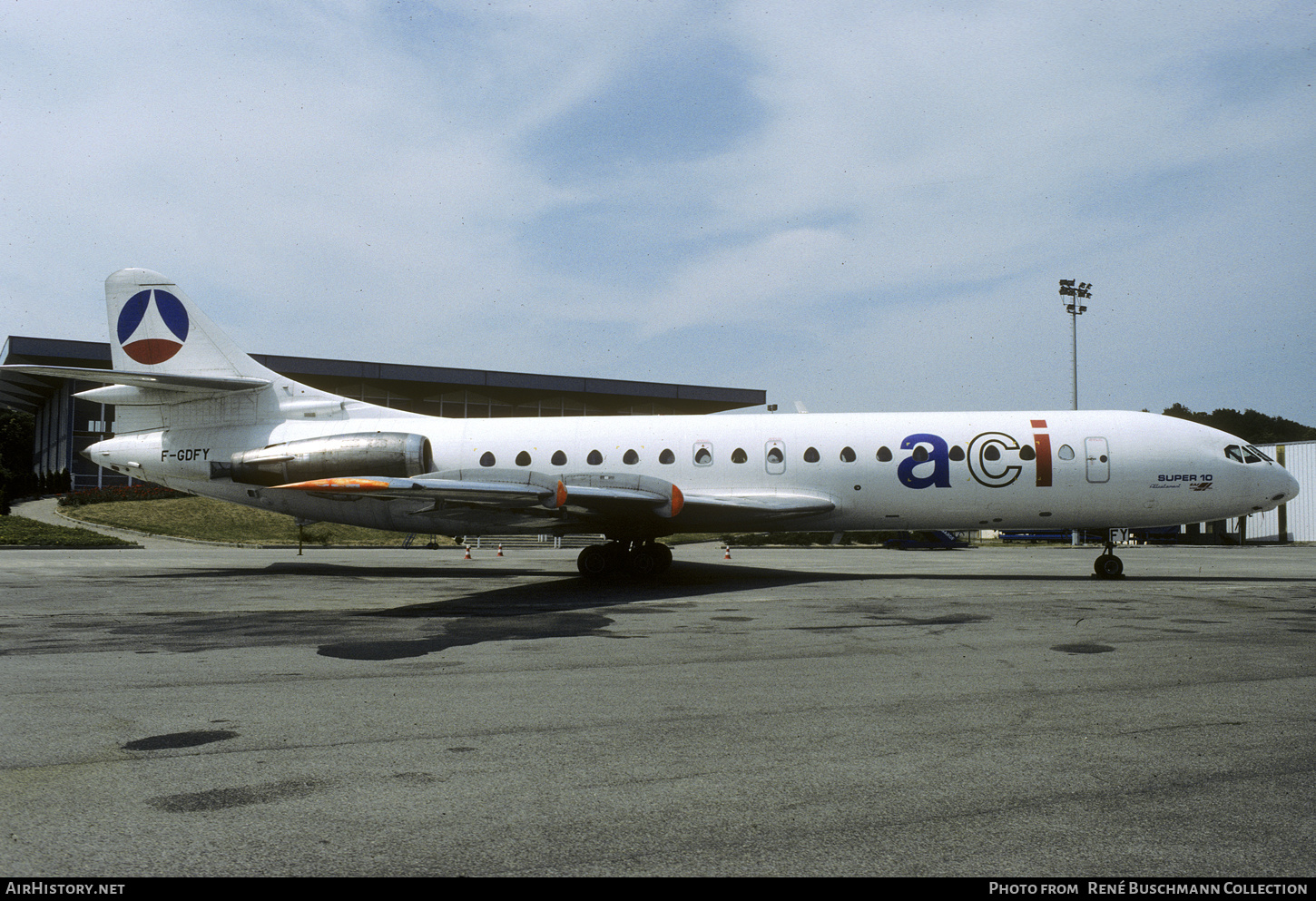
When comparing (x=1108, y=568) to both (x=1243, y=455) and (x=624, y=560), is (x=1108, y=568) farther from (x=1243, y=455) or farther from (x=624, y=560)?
(x=624, y=560)

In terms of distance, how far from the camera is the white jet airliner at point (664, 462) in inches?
664

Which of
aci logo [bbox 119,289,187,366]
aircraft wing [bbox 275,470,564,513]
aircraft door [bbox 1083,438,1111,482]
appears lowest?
aircraft wing [bbox 275,470,564,513]

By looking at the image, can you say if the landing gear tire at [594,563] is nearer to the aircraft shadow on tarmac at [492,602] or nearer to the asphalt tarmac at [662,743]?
the aircraft shadow on tarmac at [492,602]

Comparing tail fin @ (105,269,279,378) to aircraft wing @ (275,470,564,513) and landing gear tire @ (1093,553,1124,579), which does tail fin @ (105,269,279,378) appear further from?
landing gear tire @ (1093,553,1124,579)

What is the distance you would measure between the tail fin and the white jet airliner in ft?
0.12

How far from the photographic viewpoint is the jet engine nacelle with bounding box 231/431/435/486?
1733 centimetres

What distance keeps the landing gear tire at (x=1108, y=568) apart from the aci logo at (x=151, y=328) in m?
20.4

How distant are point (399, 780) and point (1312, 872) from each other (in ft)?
13.3

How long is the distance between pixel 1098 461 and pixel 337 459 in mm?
15429

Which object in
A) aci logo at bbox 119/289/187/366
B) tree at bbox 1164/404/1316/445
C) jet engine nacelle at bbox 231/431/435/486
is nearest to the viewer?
jet engine nacelle at bbox 231/431/435/486

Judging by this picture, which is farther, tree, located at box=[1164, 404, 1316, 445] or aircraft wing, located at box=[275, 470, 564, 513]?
tree, located at box=[1164, 404, 1316, 445]

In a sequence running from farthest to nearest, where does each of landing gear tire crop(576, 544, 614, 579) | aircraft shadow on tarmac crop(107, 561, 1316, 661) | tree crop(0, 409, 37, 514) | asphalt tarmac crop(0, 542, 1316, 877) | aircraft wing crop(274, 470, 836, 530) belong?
tree crop(0, 409, 37, 514) < landing gear tire crop(576, 544, 614, 579) < aircraft wing crop(274, 470, 836, 530) < aircraft shadow on tarmac crop(107, 561, 1316, 661) < asphalt tarmac crop(0, 542, 1316, 877)

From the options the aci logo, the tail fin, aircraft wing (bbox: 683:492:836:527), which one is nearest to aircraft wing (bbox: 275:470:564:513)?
Result: aircraft wing (bbox: 683:492:836:527)

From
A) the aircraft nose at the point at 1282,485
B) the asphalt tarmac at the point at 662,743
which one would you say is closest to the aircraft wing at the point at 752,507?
the asphalt tarmac at the point at 662,743
